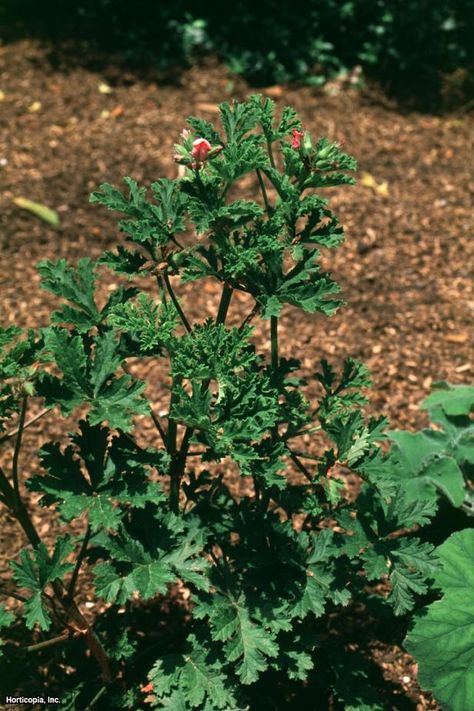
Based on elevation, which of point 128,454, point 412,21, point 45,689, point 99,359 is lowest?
point 45,689

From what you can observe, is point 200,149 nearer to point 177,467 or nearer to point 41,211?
point 177,467

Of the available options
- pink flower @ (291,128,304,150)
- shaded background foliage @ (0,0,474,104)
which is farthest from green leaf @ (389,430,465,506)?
shaded background foliage @ (0,0,474,104)

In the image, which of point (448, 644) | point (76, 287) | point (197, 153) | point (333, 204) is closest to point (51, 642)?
point (76, 287)

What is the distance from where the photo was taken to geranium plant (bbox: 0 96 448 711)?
218cm

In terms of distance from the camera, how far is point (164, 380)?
405cm

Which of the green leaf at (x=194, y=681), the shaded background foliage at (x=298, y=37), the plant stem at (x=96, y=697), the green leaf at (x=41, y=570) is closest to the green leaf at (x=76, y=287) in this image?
the green leaf at (x=41, y=570)

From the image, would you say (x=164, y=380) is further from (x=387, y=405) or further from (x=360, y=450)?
(x=360, y=450)

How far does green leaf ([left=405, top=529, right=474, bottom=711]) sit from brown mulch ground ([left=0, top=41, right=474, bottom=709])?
43 centimetres

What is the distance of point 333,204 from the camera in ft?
16.7

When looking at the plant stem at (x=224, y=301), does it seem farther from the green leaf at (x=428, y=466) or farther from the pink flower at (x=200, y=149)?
the green leaf at (x=428, y=466)

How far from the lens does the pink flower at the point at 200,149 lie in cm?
218

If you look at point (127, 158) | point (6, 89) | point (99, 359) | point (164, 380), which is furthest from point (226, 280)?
point (6, 89)

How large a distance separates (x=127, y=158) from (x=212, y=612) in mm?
3625

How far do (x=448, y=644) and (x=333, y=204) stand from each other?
3115 mm
